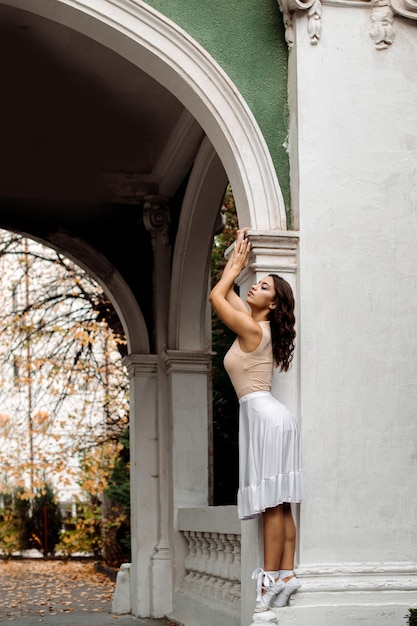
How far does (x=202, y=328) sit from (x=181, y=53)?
4473 mm

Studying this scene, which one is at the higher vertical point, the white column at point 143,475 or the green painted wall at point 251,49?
the green painted wall at point 251,49

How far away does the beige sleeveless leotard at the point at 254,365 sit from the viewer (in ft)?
20.8

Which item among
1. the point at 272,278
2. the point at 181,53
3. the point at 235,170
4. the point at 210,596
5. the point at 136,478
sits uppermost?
the point at 181,53

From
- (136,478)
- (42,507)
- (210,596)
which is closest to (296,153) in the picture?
(210,596)

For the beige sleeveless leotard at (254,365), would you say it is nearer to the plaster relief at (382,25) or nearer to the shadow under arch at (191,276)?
the plaster relief at (382,25)

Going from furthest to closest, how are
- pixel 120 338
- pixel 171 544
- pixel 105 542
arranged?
1. pixel 105 542
2. pixel 120 338
3. pixel 171 544

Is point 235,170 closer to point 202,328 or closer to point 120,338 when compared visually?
point 202,328

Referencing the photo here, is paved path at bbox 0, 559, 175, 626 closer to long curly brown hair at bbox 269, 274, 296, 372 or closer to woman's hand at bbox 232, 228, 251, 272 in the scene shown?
long curly brown hair at bbox 269, 274, 296, 372

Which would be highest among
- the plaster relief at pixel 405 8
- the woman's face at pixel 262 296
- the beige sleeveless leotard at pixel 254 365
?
the plaster relief at pixel 405 8

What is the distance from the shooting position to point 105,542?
18188mm

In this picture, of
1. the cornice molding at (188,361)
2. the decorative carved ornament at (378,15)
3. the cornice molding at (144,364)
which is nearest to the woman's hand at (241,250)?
the decorative carved ornament at (378,15)

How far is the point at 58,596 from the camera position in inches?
529

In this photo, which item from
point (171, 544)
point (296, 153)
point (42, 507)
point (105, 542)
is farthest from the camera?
point (42, 507)

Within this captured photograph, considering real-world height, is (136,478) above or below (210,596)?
above
